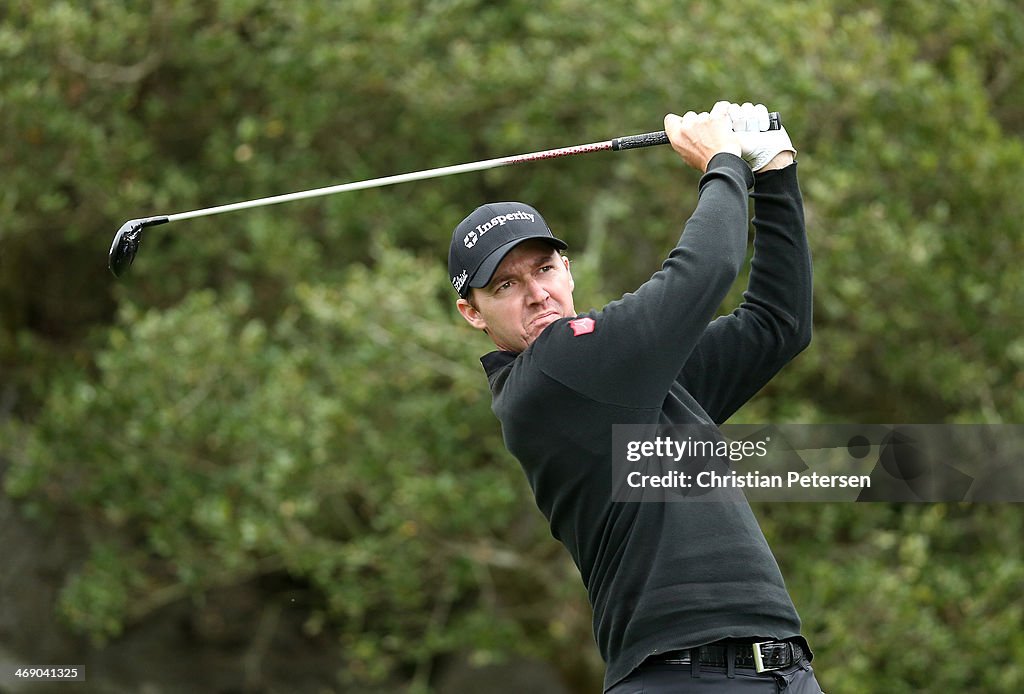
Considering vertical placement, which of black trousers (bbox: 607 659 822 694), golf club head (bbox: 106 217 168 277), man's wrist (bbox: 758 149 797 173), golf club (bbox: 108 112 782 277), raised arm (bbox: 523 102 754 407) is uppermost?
golf club head (bbox: 106 217 168 277)

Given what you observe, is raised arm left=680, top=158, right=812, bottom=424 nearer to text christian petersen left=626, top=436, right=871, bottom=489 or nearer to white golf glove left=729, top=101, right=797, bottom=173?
white golf glove left=729, top=101, right=797, bottom=173

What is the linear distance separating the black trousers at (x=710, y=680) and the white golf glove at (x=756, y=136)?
101 centimetres

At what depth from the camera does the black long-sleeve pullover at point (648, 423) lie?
2381mm

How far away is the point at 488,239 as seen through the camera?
2656mm

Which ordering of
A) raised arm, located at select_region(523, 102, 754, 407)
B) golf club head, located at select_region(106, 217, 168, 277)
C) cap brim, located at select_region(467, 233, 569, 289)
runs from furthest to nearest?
1. golf club head, located at select_region(106, 217, 168, 277)
2. cap brim, located at select_region(467, 233, 569, 289)
3. raised arm, located at select_region(523, 102, 754, 407)

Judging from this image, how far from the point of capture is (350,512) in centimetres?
706

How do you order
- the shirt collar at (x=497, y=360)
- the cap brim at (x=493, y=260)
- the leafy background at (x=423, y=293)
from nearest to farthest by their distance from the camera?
1. the cap brim at (x=493, y=260)
2. the shirt collar at (x=497, y=360)
3. the leafy background at (x=423, y=293)

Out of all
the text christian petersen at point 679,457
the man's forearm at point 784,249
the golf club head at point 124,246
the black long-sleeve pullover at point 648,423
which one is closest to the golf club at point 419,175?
the golf club head at point 124,246

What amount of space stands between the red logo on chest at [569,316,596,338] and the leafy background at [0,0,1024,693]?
11.8 feet

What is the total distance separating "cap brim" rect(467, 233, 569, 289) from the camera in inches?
103

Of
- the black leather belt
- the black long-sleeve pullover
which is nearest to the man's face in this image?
the black long-sleeve pullover

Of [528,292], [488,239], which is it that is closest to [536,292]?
[528,292]

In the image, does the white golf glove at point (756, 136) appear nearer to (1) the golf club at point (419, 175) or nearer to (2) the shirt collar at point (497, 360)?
(1) the golf club at point (419, 175)

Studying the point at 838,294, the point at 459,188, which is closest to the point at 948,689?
the point at 838,294
